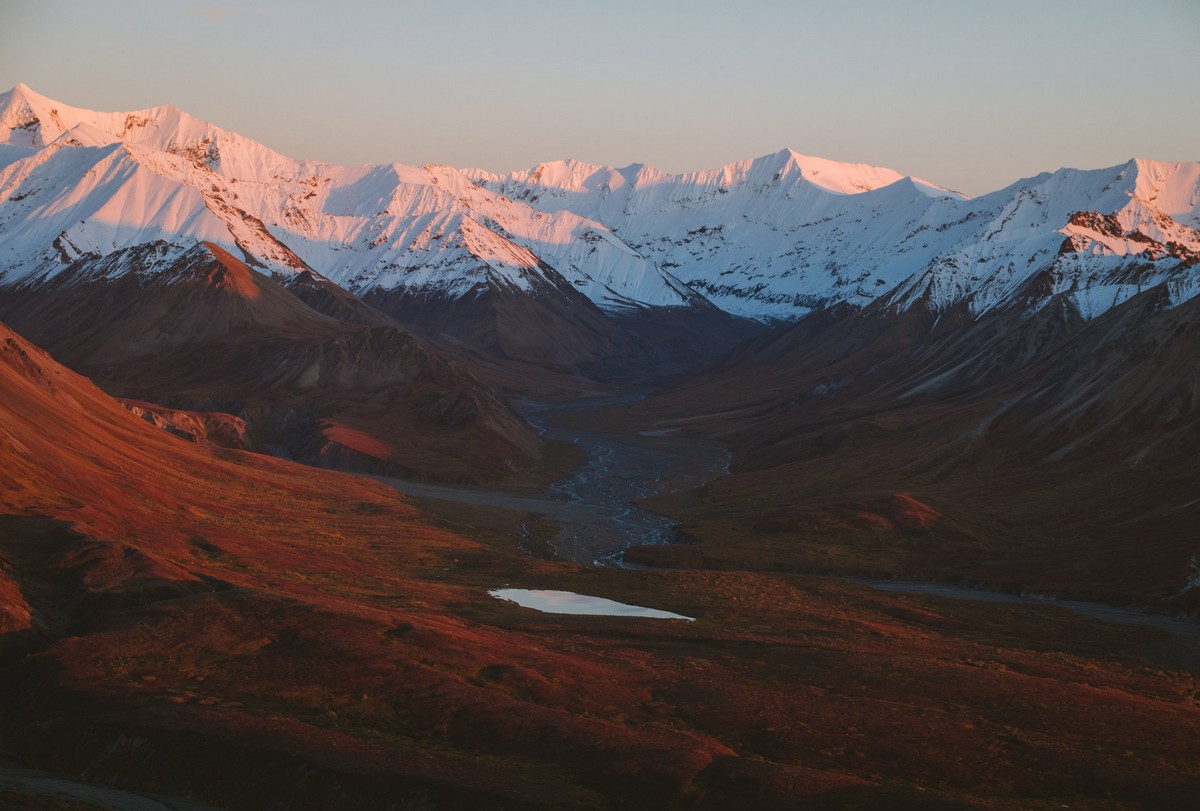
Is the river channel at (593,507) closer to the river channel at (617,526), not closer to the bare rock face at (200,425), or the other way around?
the river channel at (617,526)

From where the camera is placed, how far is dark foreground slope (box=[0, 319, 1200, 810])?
4781 centimetres

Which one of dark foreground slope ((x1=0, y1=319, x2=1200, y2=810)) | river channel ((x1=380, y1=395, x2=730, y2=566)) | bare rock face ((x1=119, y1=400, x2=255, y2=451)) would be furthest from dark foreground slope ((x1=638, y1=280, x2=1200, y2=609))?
bare rock face ((x1=119, y1=400, x2=255, y2=451))

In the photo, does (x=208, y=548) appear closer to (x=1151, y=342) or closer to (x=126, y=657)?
(x=126, y=657)

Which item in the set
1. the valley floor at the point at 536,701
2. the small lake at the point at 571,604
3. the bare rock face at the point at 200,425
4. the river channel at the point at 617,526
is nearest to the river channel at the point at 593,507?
the river channel at the point at 617,526

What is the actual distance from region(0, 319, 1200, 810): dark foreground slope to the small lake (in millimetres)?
2333

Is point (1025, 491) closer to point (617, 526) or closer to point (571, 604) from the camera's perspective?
point (617, 526)

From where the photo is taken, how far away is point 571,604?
9312 cm

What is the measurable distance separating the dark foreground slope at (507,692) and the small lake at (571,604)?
2.33 metres

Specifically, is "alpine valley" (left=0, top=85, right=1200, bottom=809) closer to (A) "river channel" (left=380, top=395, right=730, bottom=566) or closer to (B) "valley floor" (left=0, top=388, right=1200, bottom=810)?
(B) "valley floor" (left=0, top=388, right=1200, bottom=810)

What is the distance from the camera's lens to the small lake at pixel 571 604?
89.4 metres

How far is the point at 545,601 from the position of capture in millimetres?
93688

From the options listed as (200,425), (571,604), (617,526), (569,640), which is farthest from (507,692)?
(200,425)

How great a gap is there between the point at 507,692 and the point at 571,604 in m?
34.5

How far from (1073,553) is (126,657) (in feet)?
299
